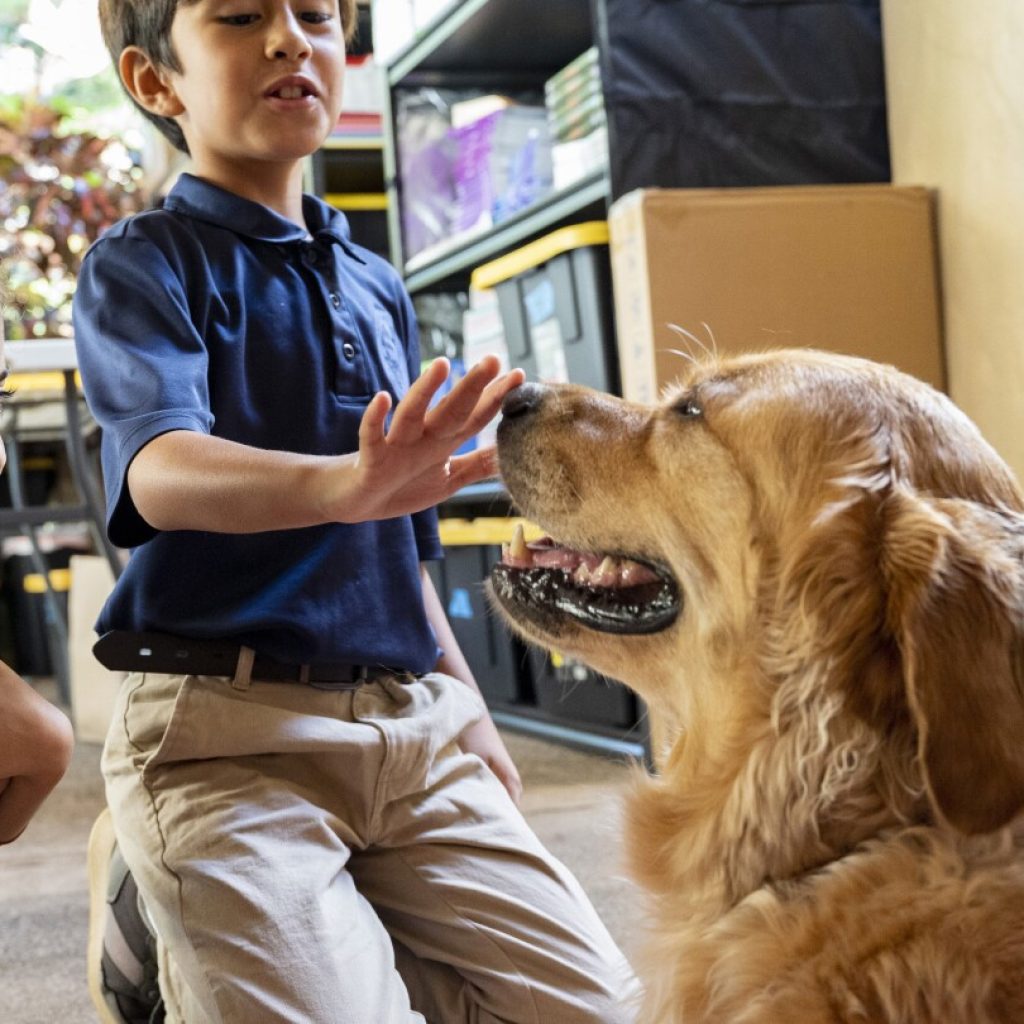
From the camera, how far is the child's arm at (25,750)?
39.4 inches

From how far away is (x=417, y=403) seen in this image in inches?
37.4

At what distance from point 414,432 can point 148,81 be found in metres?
0.67

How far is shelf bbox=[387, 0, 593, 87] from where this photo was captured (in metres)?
2.93

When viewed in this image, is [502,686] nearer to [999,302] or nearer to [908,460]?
[999,302]

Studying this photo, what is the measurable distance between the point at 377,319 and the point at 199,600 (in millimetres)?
390

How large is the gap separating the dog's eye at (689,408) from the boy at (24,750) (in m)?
0.57

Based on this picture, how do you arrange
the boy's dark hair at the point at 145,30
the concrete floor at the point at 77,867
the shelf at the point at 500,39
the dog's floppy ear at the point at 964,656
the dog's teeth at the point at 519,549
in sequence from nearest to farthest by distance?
the dog's floppy ear at the point at 964,656 < the dog's teeth at the point at 519,549 < the boy's dark hair at the point at 145,30 < the concrete floor at the point at 77,867 < the shelf at the point at 500,39

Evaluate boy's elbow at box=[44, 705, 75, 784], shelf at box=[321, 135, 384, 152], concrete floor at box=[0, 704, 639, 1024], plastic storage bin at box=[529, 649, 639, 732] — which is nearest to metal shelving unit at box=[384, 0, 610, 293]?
shelf at box=[321, 135, 384, 152]

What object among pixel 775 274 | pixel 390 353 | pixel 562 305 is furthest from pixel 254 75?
pixel 562 305

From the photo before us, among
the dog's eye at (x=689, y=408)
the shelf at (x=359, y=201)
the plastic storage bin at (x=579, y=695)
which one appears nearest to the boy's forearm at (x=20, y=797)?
the dog's eye at (x=689, y=408)

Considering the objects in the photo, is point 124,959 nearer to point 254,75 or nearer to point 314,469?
point 314,469

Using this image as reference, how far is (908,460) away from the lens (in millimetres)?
932

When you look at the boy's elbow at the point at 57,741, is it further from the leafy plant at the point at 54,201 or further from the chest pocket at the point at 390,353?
the leafy plant at the point at 54,201

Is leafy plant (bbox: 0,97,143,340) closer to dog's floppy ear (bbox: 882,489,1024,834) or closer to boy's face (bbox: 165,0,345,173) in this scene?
boy's face (bbox: 165,0,345,173)
